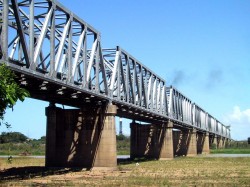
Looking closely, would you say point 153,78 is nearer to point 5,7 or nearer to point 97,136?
point 97,136

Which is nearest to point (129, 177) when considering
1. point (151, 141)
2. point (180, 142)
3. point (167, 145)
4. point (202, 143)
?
point (167, 145)

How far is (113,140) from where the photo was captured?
50844 mm

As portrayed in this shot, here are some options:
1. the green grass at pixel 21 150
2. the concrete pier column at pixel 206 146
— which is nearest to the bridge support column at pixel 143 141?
the green grass at pixel 21 150

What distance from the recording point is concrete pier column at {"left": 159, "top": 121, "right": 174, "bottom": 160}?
91500 millimetres

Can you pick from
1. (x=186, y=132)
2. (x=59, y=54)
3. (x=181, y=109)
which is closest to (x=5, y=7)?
(x=59, y=54)

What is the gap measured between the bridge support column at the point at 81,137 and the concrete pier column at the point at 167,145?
41284 mm

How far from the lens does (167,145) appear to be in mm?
91938

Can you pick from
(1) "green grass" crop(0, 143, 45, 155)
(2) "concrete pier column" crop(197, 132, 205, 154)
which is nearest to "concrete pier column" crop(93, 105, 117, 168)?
(1) "green grass" crop(0, 143, 45, 155)

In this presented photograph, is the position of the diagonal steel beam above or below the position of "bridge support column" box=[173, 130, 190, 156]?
above

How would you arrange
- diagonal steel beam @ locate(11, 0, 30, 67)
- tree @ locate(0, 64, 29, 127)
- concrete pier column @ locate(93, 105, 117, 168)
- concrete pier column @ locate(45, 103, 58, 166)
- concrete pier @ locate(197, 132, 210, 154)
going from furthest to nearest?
concrete pier @ locate(197, 132, 210, 154), concrete pier column @ locate(45, 103, 58, 166), concrete pier column @ locate(93, 105, 117, 168), diagonal steel beam @ locate(11, 0, 30, 67), tree @ locate(0, 64, 29, 127)

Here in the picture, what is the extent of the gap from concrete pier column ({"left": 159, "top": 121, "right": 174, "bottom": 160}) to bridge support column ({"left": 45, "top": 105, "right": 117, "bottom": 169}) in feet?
135

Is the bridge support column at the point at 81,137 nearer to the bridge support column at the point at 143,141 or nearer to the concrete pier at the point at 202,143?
the bridge support column at the point at 143,141

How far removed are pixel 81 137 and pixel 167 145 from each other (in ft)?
138

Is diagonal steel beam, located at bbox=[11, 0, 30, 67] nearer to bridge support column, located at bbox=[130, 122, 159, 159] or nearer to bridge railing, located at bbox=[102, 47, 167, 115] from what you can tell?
bridge railing, located at bbox=[102, 47, 167, 115]
